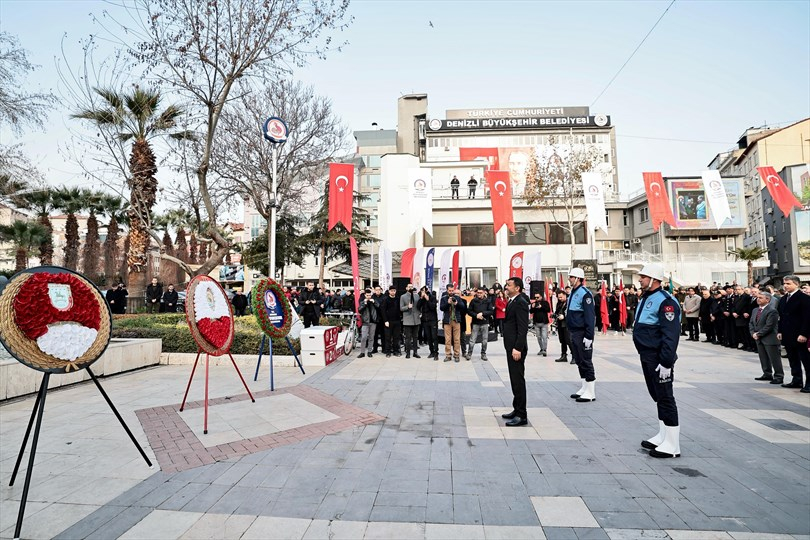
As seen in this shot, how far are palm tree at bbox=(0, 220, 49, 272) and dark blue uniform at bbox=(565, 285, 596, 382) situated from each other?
28.7 metres

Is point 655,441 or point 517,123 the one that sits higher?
point 517,123

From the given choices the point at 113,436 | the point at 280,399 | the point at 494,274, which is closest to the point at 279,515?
the point at 113,436

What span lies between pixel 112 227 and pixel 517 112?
51.1m

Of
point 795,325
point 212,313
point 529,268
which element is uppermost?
point 529,268

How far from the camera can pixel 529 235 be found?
35.3 metres

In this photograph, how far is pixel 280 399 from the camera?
23.2ft

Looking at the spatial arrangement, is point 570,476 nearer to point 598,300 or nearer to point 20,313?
point 20,313

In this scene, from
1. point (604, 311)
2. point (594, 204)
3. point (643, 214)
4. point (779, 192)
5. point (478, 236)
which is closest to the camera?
point (604, 311)

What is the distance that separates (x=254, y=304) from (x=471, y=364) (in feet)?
19.0

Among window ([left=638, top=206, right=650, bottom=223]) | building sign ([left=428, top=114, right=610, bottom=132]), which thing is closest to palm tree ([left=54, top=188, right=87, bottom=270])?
building sign ([left=428, top=114, right=610, bottom=132])

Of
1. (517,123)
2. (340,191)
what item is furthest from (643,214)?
(340,191)

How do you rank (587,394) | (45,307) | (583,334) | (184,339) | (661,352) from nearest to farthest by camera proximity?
(45,307) < (661,352) < (587,394) < (583,334) < (184,339)

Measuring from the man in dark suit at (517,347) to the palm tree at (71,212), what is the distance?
29.1m

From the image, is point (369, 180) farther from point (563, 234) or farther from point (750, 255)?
point (750, 255)
